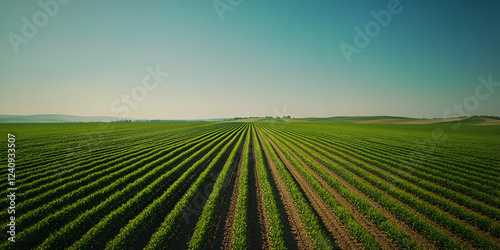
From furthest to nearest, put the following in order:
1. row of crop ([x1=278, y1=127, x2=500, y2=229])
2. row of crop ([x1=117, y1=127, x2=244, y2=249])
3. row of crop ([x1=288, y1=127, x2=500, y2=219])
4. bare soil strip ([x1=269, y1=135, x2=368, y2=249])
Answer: row of crop ([x1=288, y1=127, x2=500, y2=219]) → row of crop ([x1=278, y1=127, x2=500, y2=229]) → bare soil strip ([x1=269, y1=135, x2=368, y2=249]) → row of crop ([x1=117, y1=127, x2=244, y2=249])

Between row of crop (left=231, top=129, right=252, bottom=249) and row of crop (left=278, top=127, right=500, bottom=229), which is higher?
row of crop (left=278, top=127, right=500, bottom=229)

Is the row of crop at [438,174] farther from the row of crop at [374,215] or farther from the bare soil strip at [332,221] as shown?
the bare soil strip at [332,221]

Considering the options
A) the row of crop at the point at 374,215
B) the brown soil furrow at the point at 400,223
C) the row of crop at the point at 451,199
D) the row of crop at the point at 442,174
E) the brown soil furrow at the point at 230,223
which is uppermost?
the row of crop at the point at 442,174

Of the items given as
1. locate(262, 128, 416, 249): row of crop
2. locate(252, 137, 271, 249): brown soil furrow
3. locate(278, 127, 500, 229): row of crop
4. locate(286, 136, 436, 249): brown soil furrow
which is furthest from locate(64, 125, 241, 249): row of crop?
locate(278, 127, 500, 229): row of crop

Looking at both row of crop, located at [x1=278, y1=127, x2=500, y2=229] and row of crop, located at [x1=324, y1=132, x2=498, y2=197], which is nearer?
row of crop, located at [x1=278, y1=127, x2=500, y2=229]

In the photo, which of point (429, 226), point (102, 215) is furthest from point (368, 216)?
point (102, 215)

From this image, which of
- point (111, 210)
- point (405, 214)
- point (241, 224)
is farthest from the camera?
point (111, 210)

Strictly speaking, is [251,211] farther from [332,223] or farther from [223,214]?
[332,223]

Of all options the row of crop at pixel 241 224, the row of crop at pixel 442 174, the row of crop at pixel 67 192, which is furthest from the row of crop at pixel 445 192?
the row of crop at pixel 67 192

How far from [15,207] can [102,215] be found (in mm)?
3891

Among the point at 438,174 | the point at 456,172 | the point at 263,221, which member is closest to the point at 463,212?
the point at 438,174

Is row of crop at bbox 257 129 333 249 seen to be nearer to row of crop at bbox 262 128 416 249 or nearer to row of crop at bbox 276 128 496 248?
row of crop at bbox 262 128 416 249

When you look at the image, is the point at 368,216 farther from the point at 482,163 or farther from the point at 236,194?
the point at 482,163

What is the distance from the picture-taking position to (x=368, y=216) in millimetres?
7723
